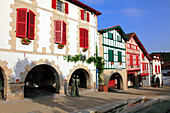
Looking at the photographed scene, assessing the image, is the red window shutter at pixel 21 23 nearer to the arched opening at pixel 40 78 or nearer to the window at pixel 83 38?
the window at pixel 83 38

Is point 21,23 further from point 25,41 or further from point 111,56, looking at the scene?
point 111,56

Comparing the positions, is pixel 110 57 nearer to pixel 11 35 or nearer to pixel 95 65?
pixel 95 65

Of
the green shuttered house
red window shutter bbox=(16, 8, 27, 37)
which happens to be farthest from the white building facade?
the green shuttered house

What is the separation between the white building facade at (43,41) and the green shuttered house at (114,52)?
6.08ft

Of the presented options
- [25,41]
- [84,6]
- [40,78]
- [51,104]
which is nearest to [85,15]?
[84,6]

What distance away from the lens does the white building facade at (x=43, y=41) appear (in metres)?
8.08

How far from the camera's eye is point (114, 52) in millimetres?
16531

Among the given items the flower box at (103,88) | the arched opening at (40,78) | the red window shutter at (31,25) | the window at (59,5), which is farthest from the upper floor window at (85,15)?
the flower box at (103,88)

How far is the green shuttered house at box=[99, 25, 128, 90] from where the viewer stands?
15062 millimetres

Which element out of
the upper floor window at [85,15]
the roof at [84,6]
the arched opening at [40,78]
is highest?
the roof at [84,6]

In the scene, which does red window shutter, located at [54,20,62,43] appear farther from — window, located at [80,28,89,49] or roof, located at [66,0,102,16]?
roof, located at [66,0,102,16]

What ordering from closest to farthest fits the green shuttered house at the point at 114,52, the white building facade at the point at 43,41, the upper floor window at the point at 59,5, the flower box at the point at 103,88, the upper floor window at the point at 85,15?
the white building facade at the point at 43,41 → the upper floor window at the point at 59,5 → the upper floor window at the point at 85,15 → the flower box at the point at 103,88 → the green shuttered house at the point at 114,52

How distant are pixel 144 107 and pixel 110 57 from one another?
8.63m

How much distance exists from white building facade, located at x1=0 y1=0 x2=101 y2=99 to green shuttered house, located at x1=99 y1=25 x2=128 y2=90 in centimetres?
185
